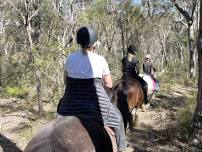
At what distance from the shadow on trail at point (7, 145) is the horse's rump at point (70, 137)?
170 inches

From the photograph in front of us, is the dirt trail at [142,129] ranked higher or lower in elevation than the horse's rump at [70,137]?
lower

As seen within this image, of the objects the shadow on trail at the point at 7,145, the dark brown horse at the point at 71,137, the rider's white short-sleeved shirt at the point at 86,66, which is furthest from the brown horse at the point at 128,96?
the rider's white short-sleeved shirt at the point at 86,66

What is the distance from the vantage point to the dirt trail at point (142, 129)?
8.70 meters

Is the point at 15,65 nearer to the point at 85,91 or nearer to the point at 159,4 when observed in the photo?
the point at 85,91

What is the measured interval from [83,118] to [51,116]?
7015mm

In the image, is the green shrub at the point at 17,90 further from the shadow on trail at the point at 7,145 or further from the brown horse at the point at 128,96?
the brown horse at the point at 128,96

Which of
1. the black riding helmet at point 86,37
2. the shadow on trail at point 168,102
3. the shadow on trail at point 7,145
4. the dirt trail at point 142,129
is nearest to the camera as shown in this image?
the black riding helmet at point 86,37

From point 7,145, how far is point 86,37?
486 cm

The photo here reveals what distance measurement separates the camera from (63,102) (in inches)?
207

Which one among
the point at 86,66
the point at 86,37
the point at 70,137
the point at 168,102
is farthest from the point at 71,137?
the point at 168,102

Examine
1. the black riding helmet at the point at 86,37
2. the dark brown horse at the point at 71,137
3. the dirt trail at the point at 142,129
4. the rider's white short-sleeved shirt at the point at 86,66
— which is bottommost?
the dirt trail at the point at 142,129

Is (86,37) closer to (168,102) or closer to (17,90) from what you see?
(17,90)

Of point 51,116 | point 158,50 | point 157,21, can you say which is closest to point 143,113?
point 51,116

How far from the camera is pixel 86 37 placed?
5.14 metres
